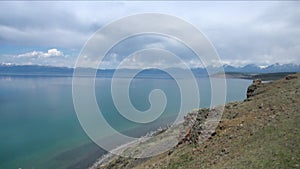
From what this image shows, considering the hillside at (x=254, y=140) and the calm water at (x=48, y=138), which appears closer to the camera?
the hillside at (x=254, y=140)

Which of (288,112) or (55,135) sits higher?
(288,112)

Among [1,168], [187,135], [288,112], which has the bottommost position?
[1,168]

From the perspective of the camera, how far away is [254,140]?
22422 mm

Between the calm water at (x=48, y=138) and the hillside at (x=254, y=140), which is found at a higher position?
the hillside at (x=254, y=140)

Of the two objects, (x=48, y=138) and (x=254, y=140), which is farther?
(x=48, y=138)

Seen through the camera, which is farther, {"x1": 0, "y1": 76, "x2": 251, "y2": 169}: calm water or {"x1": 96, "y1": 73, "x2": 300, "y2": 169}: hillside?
{"x1": 0, "y1": 76, "x2": 251, "y2": 169}: calm water

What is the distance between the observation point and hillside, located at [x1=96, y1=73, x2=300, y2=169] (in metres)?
19.3

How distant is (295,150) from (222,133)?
878cm

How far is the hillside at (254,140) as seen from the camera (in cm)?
1930

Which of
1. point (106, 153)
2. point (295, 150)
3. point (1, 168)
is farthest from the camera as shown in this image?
point (106, 153)

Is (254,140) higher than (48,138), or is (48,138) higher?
(254,140)

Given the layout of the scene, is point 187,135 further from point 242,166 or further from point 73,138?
point 73,138

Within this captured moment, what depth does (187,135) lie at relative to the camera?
1261 inches

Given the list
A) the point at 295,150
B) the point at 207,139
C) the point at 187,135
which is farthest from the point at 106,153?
the point at 295,150
